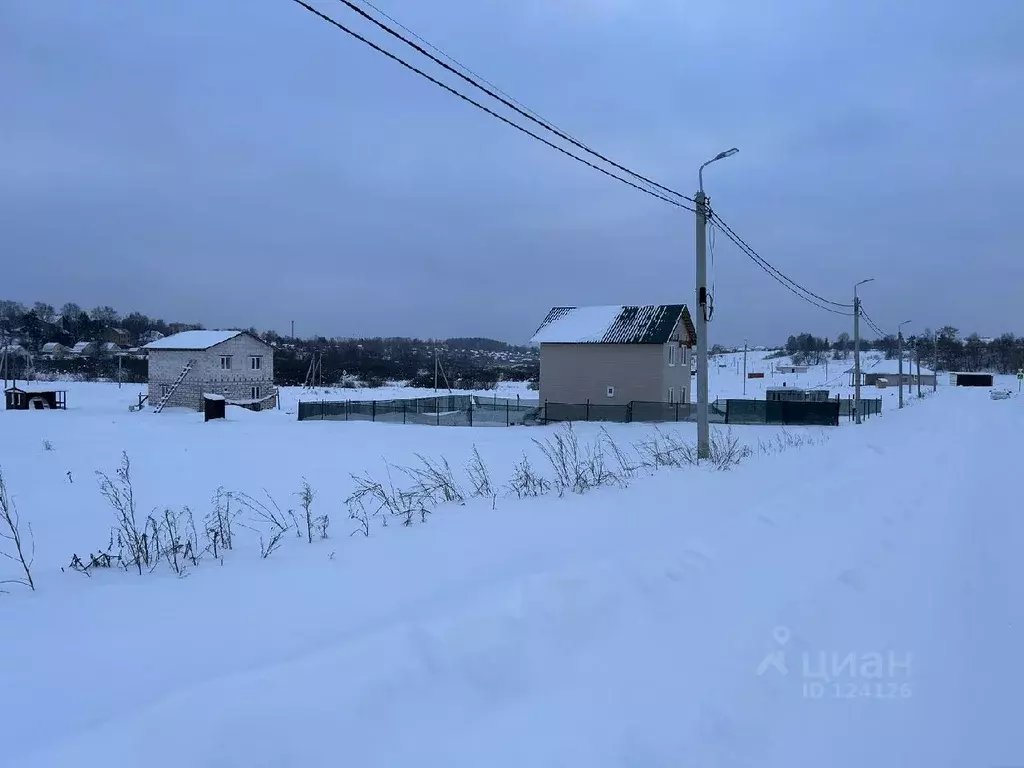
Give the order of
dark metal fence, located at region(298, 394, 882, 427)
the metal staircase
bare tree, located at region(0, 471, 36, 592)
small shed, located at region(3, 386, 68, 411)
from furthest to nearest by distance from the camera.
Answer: the metal staircase → small shed, located at region(3, 386, 68, 411) → dark metal fence, located at region(298, 394, 882, 427) → bare tree, located at region(0, 471, 36, 592)

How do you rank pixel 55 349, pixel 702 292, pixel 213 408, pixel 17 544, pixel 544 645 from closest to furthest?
pixel 544 645 → pixel 17 544 → pixel 702 292 → pixel 213 408 → pixel 55 349

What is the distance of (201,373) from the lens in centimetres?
4372

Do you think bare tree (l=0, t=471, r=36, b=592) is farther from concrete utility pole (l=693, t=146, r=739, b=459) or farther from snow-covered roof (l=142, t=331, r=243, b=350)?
snow-covered roof (l=142, t=331, r=243, b=350)

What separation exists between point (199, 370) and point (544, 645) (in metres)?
45.1

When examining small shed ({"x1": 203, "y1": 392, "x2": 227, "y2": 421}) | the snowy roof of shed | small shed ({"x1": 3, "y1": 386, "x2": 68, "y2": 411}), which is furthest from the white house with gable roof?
the snowy roof of shed

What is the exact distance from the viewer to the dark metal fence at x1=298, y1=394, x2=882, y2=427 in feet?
107

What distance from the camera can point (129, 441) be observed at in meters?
23.4

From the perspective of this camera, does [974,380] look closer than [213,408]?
No

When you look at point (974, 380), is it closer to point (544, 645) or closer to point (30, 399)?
point (30, 399)

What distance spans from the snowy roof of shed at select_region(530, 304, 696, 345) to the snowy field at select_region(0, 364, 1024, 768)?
28209 millimetres

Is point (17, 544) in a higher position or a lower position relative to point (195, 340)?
lower

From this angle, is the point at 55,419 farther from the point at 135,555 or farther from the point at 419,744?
the point at 419,744

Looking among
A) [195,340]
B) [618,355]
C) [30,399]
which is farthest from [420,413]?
[30,399]

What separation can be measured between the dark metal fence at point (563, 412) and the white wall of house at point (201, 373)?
11560mm
